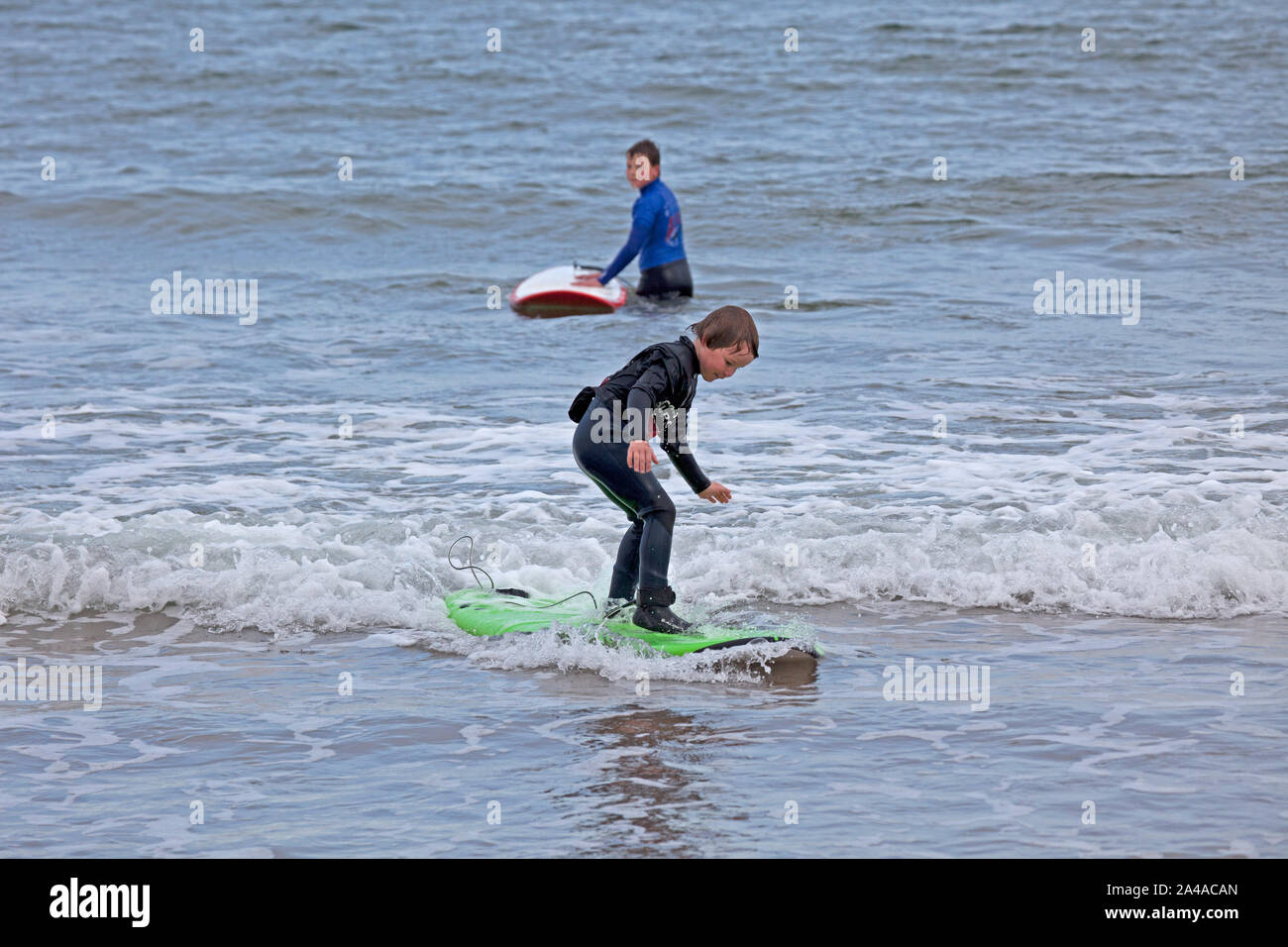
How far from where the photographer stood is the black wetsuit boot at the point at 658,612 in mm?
5867

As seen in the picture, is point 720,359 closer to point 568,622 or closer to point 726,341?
point 726,341

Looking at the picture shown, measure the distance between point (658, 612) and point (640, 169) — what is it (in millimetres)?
7982

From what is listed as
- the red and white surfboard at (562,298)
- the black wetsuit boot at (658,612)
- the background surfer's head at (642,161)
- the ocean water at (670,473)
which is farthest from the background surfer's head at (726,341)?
the red and white surfboard at (562,298)

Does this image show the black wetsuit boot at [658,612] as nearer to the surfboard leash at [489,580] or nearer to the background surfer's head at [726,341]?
the surfboard leash at [489,580]

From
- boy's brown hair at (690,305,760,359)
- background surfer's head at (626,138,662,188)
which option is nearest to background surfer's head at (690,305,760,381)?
boy's brown hair at (690,305,760,359)

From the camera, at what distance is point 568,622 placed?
243 inches

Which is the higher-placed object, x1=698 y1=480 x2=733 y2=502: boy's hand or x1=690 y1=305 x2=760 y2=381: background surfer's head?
x1=690 y1=305 x2=760 y2=381: background surfer's head

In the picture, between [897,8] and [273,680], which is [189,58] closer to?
[897,8]

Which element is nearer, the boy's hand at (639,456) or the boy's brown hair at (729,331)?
the boy's hand at (639,456)

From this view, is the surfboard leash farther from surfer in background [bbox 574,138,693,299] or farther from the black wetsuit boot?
surfer in background [bbox 574,138,693,299]

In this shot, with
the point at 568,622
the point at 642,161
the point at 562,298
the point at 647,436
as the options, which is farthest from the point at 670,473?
the point at 562,298

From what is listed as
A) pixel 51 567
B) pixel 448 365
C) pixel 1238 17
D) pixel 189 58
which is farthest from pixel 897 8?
pixel 51 567

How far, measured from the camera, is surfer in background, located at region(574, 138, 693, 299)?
13173mm

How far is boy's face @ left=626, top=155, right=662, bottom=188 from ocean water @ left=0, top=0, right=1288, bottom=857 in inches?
59.2
